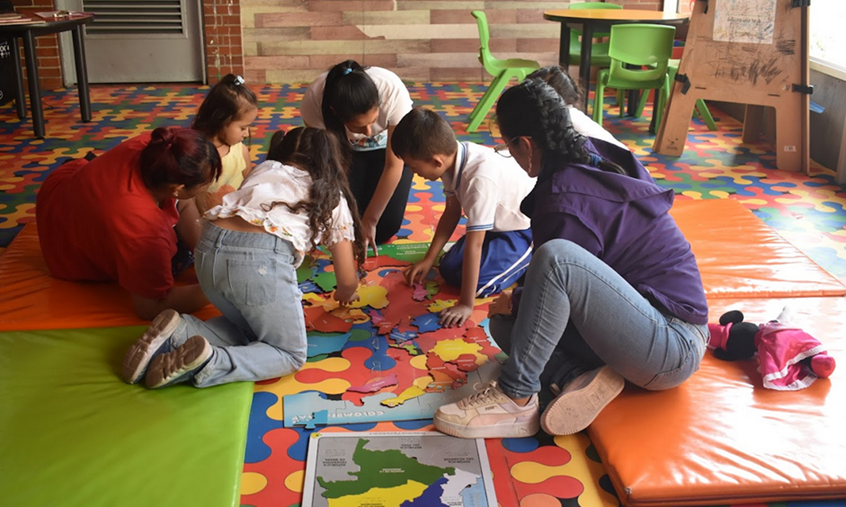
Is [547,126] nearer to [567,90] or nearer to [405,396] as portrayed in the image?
[405,396]

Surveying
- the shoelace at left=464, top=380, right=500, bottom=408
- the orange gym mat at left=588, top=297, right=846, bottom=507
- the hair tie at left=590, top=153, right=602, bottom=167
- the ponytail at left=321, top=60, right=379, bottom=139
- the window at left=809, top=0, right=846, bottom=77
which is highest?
the window at left=809, top=0, right=846, bottom=77

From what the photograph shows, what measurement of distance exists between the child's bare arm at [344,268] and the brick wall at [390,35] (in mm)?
4498

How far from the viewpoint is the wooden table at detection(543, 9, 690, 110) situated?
4.78 meters

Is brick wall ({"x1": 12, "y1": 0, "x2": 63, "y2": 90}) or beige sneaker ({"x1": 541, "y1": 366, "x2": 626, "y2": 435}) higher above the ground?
brick wall ({"x1": 12, "y1": 0, "x2": 63, "y2": 90})

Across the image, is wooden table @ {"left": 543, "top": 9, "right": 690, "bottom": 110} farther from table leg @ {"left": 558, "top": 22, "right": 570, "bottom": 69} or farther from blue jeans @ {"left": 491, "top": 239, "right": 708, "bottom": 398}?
blue jeans @ {"left": 491, "top": 239, "right": 708, "bottom": 398}

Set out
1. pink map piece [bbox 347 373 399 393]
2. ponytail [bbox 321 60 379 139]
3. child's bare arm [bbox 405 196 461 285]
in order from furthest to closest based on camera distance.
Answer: child's bare arm [bbox 405 196 461 285], ponytail [bbox 321 60 379 139], pink map piece [bbox 347 373 399 393]

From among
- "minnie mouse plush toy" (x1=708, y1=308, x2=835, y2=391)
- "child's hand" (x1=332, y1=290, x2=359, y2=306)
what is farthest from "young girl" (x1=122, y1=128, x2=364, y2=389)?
"minnie mouse plush toy" (x1=708, y1=308, x2=835, y2=391)

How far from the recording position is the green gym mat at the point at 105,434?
160cm

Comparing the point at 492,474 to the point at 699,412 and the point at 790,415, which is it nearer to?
the point at 699,412

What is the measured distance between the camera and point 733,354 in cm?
207

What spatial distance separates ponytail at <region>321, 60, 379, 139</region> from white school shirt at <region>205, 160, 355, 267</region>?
461mm

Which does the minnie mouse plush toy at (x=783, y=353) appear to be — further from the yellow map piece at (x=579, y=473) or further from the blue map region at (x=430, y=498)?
the blue map region at (x=430, y=498)

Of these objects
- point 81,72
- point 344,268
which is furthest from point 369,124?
point 81,72

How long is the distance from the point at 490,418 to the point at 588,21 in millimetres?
3588
